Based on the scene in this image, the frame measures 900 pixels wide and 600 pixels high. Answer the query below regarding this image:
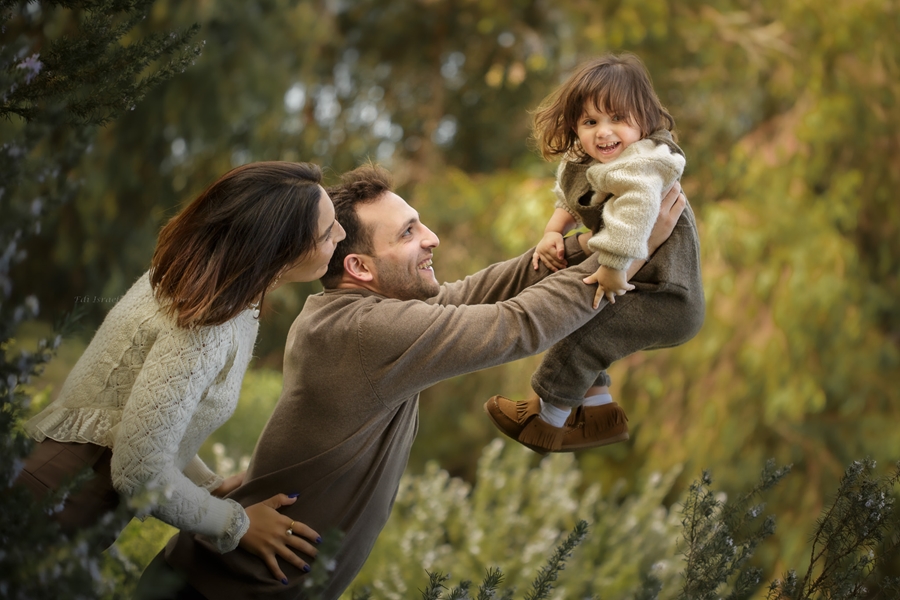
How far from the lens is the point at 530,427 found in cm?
196

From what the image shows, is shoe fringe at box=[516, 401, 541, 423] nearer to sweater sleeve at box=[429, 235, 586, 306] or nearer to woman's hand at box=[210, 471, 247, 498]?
sweater sleeve at box=[429, 235, 586, 306]

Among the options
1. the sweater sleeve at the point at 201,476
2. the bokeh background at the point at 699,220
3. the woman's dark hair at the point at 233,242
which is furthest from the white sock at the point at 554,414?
the bokeh background at the point at 699,220

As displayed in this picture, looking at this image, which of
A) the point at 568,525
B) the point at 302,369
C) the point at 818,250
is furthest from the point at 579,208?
the point at 818,250

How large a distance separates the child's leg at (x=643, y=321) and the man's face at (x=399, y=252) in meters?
0.34

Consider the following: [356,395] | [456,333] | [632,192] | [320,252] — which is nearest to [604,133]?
[632,192]

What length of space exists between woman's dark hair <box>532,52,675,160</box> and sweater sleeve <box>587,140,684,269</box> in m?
0.11

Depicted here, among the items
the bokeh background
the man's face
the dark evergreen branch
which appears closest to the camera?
the dark evergreen branch

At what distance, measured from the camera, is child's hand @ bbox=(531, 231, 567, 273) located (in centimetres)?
196

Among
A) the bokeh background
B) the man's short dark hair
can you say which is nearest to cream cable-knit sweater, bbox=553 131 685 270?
the man's short dark hair

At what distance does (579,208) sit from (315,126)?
5128mm

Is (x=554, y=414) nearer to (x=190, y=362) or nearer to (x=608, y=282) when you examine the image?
(x=608, y=282)

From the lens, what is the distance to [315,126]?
670 centimetres

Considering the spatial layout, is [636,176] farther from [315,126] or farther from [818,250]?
[315,126]

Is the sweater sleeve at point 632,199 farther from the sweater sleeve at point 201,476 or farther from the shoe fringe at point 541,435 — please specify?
the sweater sleeve at point 201,476
